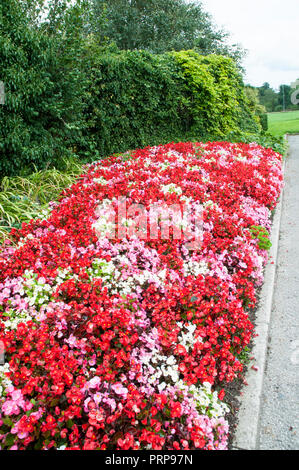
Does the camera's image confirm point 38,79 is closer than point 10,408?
No

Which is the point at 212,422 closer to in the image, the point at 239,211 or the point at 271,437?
the point at 271,437

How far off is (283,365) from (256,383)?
412 millimetres

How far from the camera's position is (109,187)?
15.8 ft

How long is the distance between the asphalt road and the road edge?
0.22ft

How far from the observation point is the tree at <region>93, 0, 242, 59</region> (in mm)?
18219

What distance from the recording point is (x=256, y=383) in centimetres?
263

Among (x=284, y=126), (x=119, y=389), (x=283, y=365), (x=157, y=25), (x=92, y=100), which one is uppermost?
(x=157, y=25)

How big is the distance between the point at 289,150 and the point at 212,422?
13.5m

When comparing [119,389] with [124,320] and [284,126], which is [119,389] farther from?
[284,126]

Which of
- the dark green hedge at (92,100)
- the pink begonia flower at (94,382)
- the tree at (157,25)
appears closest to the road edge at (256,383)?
the pink begonia flower at (94,382)

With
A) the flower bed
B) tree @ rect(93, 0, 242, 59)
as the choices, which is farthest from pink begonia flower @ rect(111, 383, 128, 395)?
tree @ rect(93, 0, 242, 59)

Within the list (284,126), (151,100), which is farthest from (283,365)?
(284,126)

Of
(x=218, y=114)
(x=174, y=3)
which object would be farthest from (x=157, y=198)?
(x=174, y=3)

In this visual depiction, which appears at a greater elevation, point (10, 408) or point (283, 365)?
point (10, 408)
